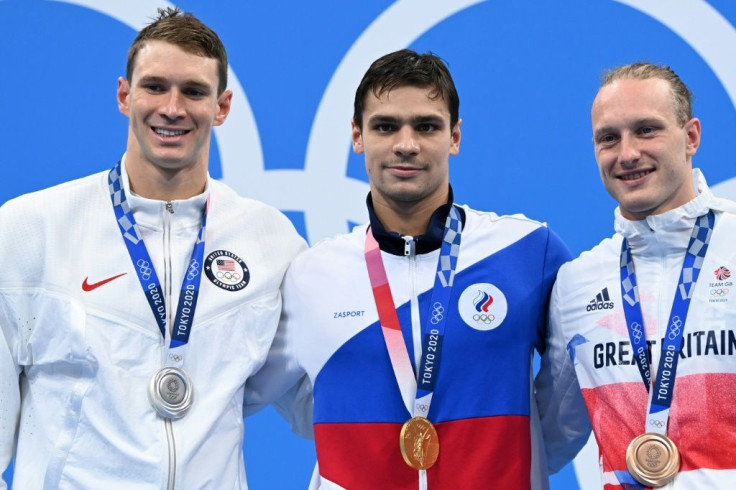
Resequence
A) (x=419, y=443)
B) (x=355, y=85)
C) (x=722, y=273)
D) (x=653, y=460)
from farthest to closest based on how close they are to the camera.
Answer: (x=355, y=85) → (x=419, y=443) → (x=722, y=273) → (x=653, y=460)

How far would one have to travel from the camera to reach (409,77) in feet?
12.1

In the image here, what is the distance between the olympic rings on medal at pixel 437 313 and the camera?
3.51 meters

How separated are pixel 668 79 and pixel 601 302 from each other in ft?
2.24

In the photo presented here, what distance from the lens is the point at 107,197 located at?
367 centimetres

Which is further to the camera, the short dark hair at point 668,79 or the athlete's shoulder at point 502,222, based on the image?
the athlete's shoulder at point 502,222

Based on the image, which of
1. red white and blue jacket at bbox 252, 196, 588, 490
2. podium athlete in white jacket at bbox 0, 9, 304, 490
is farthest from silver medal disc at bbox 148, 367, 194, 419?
red white and blue jacket at bbox 252, 196, 588, 490

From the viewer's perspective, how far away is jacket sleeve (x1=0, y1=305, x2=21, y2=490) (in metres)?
3.49

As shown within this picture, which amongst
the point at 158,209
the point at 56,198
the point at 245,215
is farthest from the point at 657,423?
the point at 56,198

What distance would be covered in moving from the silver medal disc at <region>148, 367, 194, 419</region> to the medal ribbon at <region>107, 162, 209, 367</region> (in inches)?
1.7

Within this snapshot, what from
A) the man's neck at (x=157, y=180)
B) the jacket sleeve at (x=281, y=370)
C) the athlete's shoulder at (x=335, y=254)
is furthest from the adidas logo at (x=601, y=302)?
the man's neck at (x=157, y=180)

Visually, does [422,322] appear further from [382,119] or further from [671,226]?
[671,226]

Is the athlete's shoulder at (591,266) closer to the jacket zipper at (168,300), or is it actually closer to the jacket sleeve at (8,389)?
the jacket zipper at (168,300)

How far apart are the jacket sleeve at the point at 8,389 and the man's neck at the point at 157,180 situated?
22.8 inches

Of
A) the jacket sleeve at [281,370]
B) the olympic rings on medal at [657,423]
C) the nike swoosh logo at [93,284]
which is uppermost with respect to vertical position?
the nike swoosh logo at [93,284]
